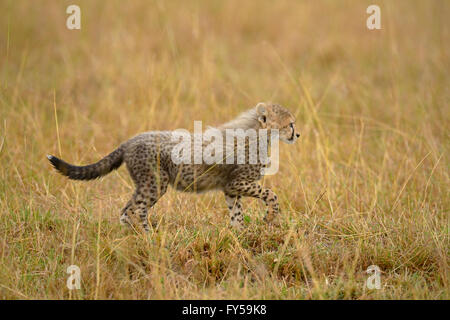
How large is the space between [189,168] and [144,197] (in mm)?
399

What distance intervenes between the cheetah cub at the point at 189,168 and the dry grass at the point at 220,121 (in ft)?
0.60

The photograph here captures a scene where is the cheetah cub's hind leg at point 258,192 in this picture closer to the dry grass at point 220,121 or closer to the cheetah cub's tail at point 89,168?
the dry grass at point 220,121

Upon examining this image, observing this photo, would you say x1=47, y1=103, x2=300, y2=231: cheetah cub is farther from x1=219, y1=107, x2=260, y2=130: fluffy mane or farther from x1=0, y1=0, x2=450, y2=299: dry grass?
x1=0, y1=0, x2=450, y2=299: dry grass

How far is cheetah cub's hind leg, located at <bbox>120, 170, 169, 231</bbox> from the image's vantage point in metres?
4.10

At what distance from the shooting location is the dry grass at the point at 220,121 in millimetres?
3650

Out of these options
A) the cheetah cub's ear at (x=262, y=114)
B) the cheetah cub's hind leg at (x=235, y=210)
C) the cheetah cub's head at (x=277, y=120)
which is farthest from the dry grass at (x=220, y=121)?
the cheetah cub's ear at (x=262, y=114)

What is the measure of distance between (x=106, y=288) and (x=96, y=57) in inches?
217

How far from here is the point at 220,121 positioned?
6195mm

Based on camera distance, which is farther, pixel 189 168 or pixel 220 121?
pixel 220 121

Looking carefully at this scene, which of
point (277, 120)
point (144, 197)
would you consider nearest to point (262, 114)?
point (277, 120)

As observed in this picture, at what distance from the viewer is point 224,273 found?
373cm

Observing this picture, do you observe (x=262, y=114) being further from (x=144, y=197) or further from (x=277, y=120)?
(x=144, y=197)
